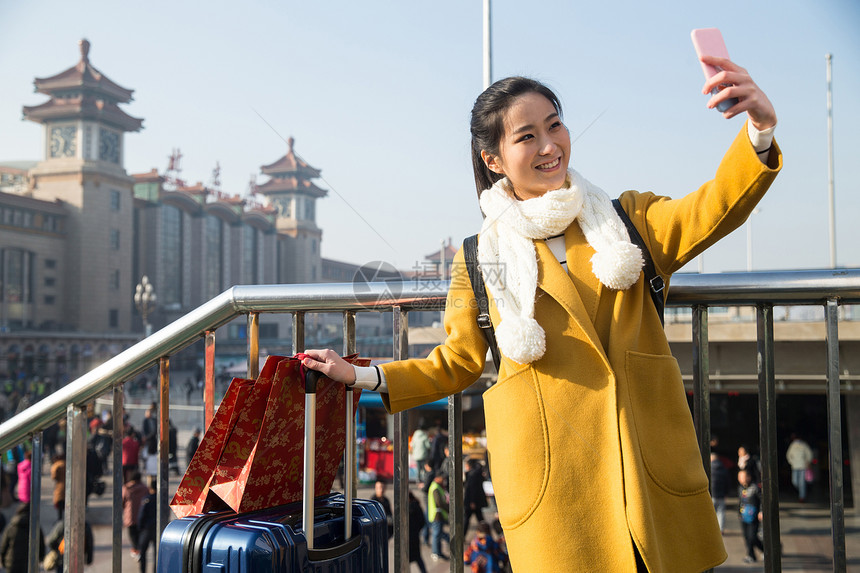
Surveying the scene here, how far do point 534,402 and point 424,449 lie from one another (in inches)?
418

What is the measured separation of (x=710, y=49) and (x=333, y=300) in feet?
3.62

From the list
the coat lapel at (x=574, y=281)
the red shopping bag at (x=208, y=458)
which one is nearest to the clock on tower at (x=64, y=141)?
the red shopping bag at (x=208, y=458)

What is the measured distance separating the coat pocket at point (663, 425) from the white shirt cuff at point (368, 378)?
570mm

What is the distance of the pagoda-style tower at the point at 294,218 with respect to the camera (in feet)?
228

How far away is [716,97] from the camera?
4.23ft

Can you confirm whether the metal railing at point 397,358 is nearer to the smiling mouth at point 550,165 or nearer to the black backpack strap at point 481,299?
the black backpack strap at point 481,299

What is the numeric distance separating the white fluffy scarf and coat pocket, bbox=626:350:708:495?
7.3 inches

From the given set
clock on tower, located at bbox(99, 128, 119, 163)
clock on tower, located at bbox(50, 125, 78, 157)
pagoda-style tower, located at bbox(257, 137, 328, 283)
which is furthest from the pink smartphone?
pagoda-style tower, located at bbox(257, 137, 328, 283)

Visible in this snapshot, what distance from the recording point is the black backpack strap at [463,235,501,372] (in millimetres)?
1621

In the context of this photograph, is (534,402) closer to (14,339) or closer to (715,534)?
(715,534)

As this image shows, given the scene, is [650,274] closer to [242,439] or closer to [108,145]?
[242,439]

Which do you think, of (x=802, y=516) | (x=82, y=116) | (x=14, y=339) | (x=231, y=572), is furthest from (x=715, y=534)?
(x=82, y=116)

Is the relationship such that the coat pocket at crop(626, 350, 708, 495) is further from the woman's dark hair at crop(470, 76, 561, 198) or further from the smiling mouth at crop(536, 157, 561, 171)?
the woman's dark hair at crop(470, 76, 561, 198)

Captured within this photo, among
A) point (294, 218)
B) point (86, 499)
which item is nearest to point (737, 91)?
point (86, 499)
